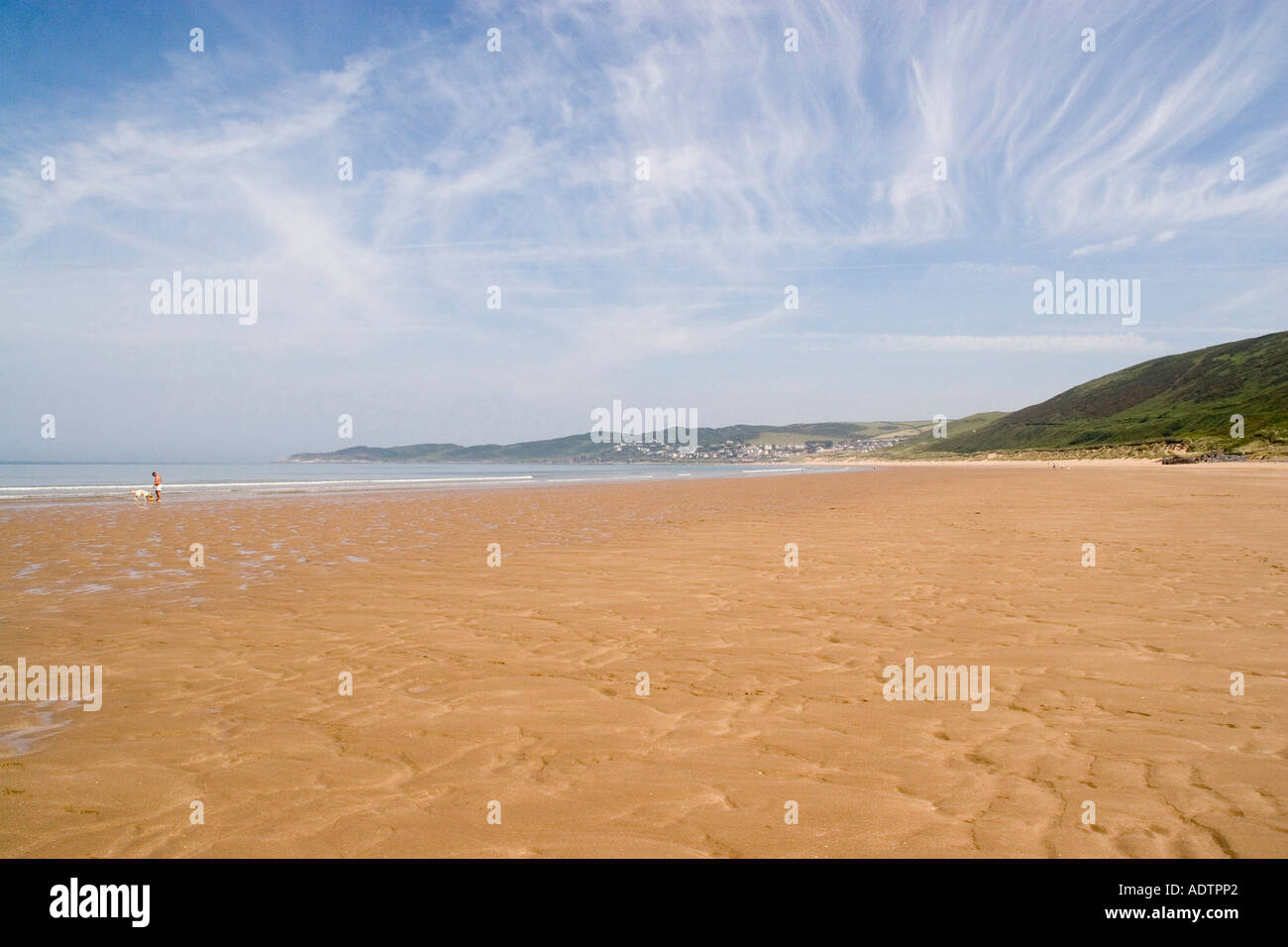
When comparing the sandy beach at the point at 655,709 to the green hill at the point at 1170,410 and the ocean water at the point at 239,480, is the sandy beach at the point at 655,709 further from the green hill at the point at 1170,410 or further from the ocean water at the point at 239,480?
the green hill at the point at 1170,410

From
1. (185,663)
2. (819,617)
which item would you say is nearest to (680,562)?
(819,617)


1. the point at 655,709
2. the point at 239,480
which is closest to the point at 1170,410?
the point at 239,480

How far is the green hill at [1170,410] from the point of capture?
91.7 m

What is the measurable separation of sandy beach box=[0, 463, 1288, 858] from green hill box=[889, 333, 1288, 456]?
76.1 meters

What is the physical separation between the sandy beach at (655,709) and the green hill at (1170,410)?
250 feet

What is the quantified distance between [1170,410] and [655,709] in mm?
153570

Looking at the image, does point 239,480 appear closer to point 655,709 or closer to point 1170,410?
point 655,709

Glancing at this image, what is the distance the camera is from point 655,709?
19.4 feet

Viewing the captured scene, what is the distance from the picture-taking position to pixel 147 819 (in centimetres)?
417
